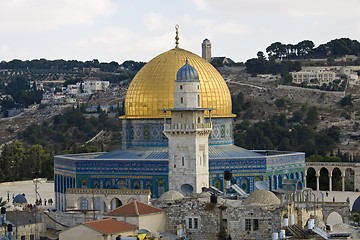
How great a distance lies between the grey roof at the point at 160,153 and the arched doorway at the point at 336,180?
552 inches

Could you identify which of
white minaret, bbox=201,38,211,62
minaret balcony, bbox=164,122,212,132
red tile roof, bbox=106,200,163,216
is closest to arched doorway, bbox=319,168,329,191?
minaret balcony, bbox=164,122,212,132

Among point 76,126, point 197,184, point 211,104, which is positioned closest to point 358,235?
point 197,184

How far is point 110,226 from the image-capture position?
30188 millimetres

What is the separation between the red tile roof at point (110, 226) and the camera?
97.4ft

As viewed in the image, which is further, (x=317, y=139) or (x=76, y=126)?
(x=76, y=126)

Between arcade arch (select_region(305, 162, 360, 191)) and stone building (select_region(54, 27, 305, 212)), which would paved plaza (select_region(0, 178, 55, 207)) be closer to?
stone building (select_region(54, 27, 305, 212))

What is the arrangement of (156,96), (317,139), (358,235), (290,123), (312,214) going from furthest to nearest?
(290,123)
(317,139)
(156,96)
(312,214)
(358,235)

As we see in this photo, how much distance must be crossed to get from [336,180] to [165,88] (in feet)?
57.2

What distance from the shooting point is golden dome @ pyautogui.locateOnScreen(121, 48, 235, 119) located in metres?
46.0

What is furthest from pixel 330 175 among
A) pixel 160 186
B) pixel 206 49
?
pixel 206 49

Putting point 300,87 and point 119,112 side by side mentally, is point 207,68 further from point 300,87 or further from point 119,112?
point 300,87

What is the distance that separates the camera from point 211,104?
46281 millimetres

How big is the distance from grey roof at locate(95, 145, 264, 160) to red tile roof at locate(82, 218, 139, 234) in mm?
12411

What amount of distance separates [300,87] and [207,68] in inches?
2416
